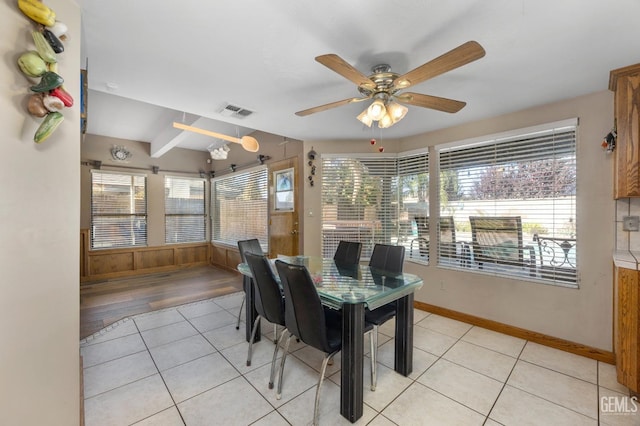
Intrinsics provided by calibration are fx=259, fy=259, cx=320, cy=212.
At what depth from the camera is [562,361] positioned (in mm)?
2248

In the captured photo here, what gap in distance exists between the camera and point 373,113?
172 cm

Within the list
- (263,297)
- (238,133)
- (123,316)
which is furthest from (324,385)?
(238,133)

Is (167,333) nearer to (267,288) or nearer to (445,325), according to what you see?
(267,288)

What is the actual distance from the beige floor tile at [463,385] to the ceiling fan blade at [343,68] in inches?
86.5

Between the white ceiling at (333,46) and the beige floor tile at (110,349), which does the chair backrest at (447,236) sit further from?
the beige floor tile at (110,349)

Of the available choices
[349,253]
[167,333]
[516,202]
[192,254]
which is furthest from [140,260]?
[516,202]

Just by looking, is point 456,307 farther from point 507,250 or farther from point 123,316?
point 123,316

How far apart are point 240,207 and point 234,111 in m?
2.87

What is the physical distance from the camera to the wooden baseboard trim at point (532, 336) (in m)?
2.25

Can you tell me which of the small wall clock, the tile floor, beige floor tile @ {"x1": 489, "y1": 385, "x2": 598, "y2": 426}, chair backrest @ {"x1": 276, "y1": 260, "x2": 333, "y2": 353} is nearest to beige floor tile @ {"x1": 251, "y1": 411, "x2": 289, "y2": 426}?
the tile floor

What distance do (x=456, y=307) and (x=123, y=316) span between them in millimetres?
4064

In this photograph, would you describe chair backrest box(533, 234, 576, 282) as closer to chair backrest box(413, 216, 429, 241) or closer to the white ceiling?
chair backrest box(413, 216, 429, 241)

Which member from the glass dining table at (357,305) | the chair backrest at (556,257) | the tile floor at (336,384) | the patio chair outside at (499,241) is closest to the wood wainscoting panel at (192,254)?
the tile floor at (336,384)
